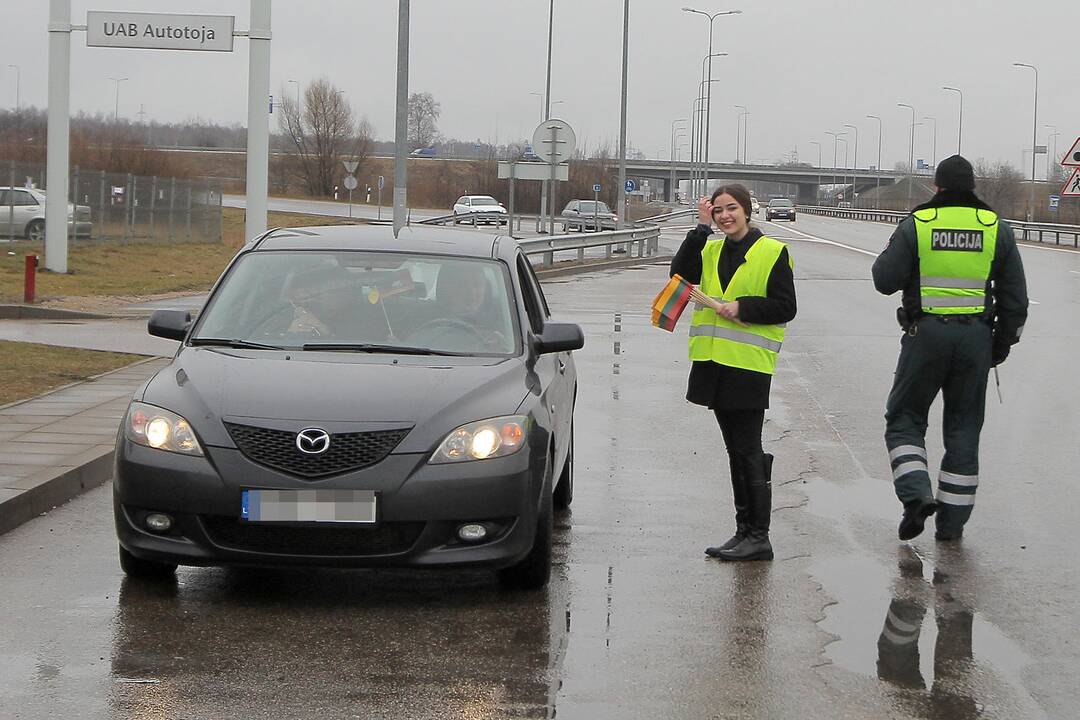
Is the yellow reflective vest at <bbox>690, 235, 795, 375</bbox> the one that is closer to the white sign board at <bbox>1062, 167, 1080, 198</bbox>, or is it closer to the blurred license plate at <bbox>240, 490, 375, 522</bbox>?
the blurred license plate at <bbox>240, 490, 375, 522</bbox>

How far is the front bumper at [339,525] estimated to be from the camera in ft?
19.1

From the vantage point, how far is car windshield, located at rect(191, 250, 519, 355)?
6965 mm

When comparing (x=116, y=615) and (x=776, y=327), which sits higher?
(x=776, y=327)

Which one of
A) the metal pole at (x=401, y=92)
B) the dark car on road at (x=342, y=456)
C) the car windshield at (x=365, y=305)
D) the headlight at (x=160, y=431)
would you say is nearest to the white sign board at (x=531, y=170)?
the metal pole at (x=401, y=92)

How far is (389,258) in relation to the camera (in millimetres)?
7406

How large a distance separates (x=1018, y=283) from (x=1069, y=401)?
6093 millimetres

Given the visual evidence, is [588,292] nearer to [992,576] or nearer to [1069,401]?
[1069,401]

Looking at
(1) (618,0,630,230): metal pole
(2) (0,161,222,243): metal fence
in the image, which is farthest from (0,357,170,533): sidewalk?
(1) (618,0,630,230): metal pole

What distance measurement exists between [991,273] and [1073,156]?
24161 mm

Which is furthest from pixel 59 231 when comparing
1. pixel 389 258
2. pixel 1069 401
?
pixel 389 258

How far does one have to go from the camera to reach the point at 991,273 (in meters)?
7.41

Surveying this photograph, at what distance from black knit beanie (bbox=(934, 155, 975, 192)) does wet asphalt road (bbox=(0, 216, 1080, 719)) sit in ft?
5.72

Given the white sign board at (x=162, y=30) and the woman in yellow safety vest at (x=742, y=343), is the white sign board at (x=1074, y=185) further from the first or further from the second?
the woman in yellow safety vest at (x=742, y=343)

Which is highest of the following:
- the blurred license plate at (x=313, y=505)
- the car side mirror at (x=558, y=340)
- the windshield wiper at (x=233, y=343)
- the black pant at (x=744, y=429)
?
the car side mirror at (x=558, y=340)
